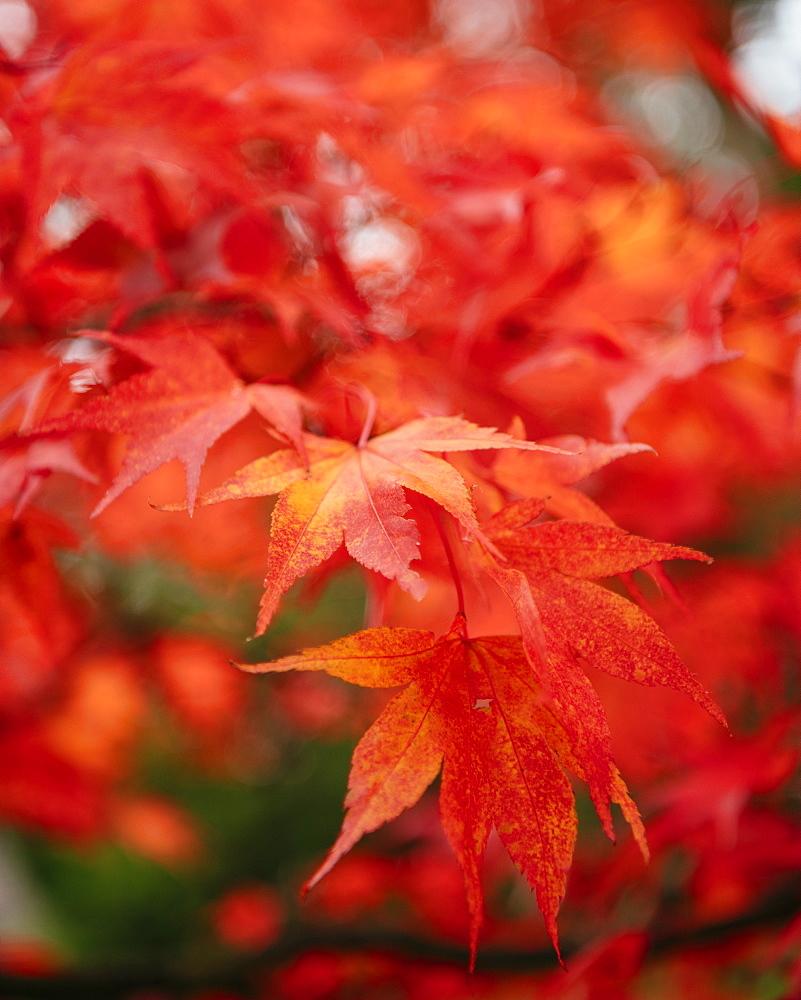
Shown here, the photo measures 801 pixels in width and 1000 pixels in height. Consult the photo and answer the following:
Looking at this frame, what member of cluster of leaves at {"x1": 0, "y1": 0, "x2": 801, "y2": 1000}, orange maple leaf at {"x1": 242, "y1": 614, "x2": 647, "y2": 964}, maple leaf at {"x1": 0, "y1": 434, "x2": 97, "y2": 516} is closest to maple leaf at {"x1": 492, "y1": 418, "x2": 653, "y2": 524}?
cluster of leaves at {"x1": 0, "y1": 0, "x2": 801, "y2": 1000}

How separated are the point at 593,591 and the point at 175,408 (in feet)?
1.02

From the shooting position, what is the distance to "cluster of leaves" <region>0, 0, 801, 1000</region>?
0.40m

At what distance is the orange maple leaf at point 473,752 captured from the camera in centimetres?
37

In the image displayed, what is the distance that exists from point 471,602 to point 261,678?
1372mm

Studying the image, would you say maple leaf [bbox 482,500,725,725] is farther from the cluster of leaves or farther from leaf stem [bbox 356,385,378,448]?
leaf stem [bbox 356,385,378,448]

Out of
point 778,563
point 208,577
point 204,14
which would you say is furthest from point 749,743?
point 204,14

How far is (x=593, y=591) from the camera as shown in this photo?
41 cm

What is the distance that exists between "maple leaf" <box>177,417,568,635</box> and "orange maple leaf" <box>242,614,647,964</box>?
0.16ft

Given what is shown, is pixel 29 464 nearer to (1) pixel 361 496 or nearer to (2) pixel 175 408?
(2) pixel 175 408

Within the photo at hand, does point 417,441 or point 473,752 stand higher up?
point 417,441

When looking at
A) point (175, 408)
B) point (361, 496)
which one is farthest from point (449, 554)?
point (175, 408)

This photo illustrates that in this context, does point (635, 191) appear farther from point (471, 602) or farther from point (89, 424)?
point (89, 424)

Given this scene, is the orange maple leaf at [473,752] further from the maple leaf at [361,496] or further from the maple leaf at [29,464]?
the maple leaf at [29,464]

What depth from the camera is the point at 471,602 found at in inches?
33.1
